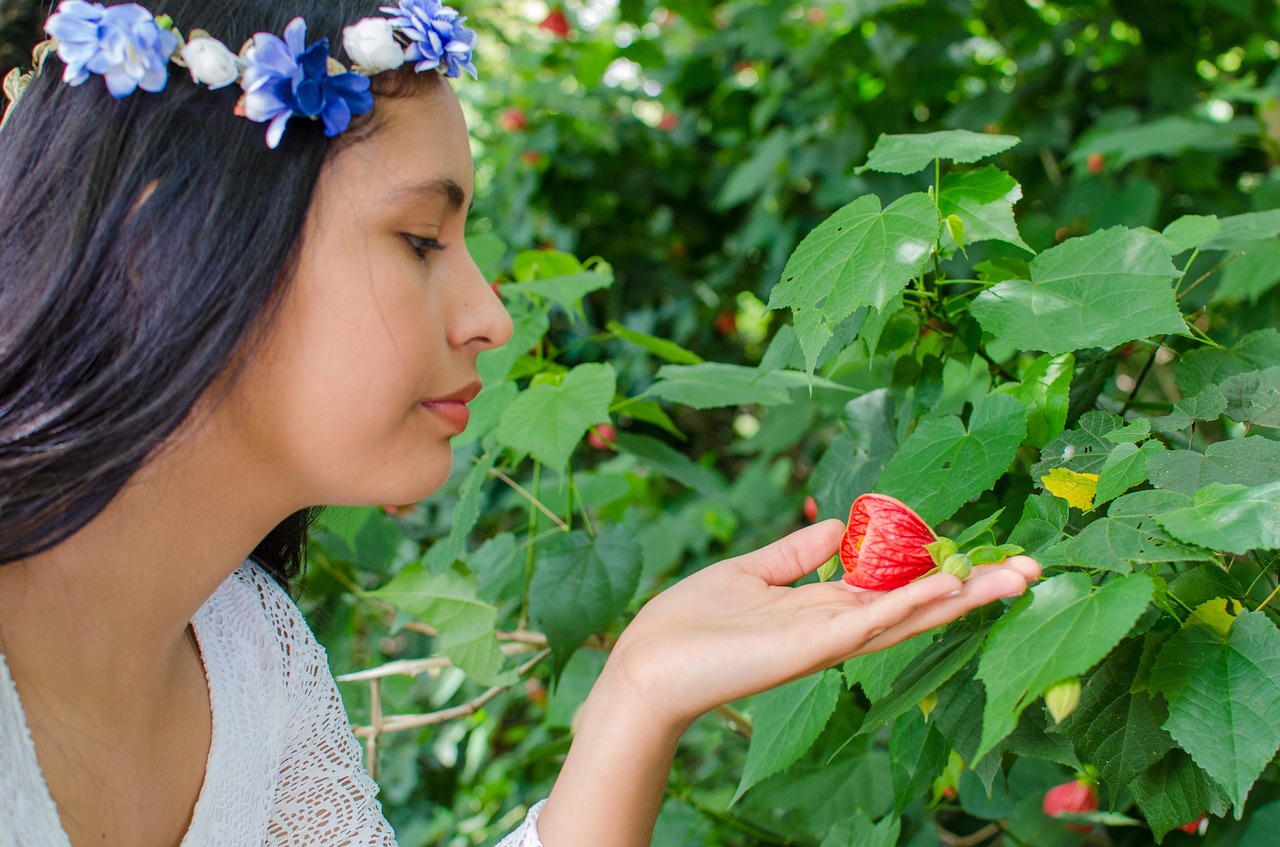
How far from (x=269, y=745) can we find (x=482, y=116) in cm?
235

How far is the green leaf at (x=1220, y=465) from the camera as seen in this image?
680 millimetres

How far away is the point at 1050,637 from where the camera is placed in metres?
0.58

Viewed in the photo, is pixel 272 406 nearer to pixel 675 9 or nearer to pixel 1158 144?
pixel 1158 144

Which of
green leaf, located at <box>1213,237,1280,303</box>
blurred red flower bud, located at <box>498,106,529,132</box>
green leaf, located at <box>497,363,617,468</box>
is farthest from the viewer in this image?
blurred red flower bud, located at <box>498,106,529,132</box>

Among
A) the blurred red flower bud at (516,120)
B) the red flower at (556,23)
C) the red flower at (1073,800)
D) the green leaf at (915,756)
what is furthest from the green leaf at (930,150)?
the red flower at (556,23)

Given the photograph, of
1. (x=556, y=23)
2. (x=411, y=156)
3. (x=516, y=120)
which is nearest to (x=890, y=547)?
(x=411, y=156)

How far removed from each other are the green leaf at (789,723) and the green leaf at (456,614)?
1.11 feet

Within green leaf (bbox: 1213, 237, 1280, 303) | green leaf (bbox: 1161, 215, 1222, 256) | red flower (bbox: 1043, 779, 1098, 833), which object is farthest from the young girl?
green leaf (bbox: 1213, 237, 1280, 303)

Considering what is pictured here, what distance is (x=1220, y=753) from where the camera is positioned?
61 cm

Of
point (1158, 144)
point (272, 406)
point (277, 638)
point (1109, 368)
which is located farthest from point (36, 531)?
point (1158, 144)

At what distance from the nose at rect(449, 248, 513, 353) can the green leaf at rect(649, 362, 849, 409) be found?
0.32 metres

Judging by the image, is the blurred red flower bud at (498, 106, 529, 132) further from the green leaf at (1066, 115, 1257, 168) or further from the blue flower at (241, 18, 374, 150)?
the blue flower at (241, 18, 374, 150)

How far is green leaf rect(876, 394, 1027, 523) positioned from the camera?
2.59 feet

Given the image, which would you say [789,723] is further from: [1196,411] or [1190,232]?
[1190,232]
